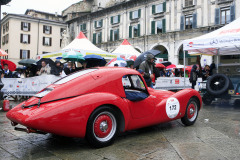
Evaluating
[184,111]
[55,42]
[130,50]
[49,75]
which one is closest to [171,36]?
[130,50]

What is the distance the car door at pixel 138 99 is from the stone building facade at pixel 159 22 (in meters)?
21.7

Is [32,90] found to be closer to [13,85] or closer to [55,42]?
[13,85]

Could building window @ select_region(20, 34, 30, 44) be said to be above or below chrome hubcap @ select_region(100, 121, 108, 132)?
above

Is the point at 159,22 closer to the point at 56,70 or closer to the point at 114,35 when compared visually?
the point at 114,35

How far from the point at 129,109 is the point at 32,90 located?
25.8 ft

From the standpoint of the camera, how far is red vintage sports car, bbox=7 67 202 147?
3.13 metres

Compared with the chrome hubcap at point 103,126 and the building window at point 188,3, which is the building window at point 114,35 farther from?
the chrome hubcap at point 103,126

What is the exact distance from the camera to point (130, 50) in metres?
16.7

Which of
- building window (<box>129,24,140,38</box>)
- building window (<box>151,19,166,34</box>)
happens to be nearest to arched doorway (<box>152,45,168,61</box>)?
building window (<box>151,19,166,34</box>)

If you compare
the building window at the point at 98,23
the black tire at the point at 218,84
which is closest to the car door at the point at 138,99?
the black tire at the point at 218,84

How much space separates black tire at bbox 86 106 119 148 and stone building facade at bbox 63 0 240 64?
22691 millimetres

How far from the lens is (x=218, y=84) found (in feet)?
27.9

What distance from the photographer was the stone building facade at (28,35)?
142 ft

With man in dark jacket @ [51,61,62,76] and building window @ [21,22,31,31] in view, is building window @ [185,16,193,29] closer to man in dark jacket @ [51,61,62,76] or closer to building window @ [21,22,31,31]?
man in dark jacket @ [51,61,62,76]
